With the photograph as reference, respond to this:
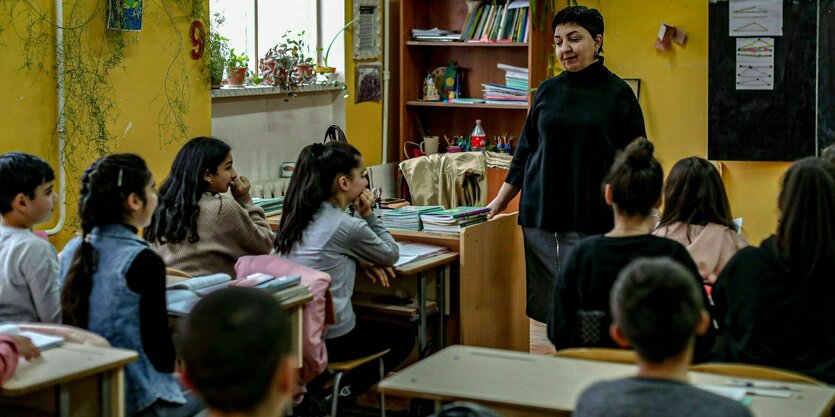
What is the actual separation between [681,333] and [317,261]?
218 cm

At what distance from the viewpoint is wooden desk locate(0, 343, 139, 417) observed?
8.34 feet

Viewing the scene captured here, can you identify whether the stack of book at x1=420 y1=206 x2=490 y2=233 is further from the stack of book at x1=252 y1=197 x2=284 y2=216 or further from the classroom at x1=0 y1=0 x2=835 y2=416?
the stack of book at x1=252 y1=197 x2=284 y2=216

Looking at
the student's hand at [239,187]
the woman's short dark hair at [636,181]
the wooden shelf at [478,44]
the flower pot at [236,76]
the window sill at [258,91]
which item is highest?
the wooden shelf at [478,44]

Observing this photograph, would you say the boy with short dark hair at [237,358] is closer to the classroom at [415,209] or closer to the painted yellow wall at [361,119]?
the classroom at [415,209]

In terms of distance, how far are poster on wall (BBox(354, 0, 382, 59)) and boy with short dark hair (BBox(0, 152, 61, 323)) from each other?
3.85 metres

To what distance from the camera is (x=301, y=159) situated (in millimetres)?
3916

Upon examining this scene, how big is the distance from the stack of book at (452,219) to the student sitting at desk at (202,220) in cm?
80

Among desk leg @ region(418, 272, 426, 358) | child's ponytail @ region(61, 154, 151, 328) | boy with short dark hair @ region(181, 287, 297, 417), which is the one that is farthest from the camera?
desk leg @ region(418, 272, 426, 358)

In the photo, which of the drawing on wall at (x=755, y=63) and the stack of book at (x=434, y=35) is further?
the stack of book at (x=434, y=35)

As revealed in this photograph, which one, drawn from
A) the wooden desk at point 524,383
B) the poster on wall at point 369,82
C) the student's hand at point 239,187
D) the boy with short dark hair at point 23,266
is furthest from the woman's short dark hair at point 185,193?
the poster on wall at point 369,82

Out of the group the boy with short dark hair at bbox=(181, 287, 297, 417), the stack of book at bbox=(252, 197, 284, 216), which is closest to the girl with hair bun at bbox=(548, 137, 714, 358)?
the boy with short dark hair at bbox=(181, 287, 297, 417)

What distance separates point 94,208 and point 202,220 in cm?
95

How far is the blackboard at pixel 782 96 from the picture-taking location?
19.6 feet

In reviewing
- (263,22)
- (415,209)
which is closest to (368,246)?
(415,209)
